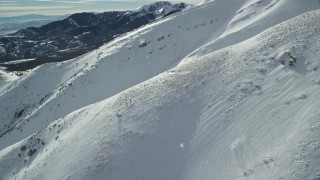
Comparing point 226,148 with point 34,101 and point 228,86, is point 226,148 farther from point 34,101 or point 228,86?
point 34,101

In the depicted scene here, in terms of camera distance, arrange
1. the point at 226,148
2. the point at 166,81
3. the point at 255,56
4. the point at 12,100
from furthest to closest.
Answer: the point at 12,100
the point at 166,81
the point at 255,56
the point at 226,148

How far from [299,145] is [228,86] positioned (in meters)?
8.03

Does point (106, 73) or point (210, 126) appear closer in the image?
point (210, 126)

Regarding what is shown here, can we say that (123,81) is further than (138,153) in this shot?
Yes

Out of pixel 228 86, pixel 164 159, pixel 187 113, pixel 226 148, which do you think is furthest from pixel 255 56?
pixel 164 159

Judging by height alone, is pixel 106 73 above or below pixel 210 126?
below

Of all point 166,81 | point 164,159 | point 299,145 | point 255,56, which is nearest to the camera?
point 299,145

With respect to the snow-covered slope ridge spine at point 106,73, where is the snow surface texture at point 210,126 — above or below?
above

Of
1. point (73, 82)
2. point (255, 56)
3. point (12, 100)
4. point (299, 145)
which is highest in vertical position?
point (255, 56)

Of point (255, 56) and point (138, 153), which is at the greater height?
point (255, 56)

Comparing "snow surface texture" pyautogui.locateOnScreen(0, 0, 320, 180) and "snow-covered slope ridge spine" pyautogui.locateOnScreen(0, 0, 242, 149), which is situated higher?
"snow surface texture" pyautogui.locateOnScreen(0, 0, 320, 180)

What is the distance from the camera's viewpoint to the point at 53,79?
58.5 m

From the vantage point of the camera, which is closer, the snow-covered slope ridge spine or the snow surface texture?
the snow surface texture

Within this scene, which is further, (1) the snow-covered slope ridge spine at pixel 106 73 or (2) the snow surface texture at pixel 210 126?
(1) the snow-covered slope ridge spine at pixel 106 73
